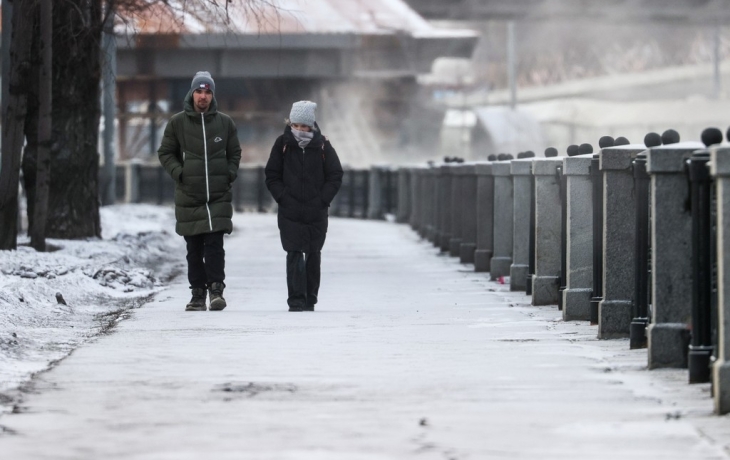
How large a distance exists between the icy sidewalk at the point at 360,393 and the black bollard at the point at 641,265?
15 centimetres

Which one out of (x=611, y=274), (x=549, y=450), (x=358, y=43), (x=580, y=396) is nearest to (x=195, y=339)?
(x=611, y=274)

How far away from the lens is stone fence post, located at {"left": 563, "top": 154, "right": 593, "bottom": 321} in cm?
1168

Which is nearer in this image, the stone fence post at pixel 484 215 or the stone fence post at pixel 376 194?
the stone fence post at pixel 484 215

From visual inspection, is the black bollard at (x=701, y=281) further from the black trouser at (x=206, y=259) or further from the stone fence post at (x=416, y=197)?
the stone fence post at (x=416, y=197)

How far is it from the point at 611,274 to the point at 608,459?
173 inches

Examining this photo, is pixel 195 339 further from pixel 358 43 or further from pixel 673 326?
pixel 358 43

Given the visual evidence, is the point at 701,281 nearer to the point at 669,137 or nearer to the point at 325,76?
the point at 669,137

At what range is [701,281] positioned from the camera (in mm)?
7809

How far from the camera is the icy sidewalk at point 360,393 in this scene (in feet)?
20.4

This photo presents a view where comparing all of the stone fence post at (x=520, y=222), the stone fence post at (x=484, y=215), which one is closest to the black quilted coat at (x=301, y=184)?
the stone fence post at (x=520, y=222)

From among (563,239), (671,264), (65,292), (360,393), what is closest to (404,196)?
(65,292)

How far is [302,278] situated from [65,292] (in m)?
1.98

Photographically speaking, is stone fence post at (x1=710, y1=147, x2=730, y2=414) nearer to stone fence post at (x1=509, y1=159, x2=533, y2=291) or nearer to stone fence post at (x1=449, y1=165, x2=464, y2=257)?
stone fence post at (x1=509, y1=159, x2=533, y2=291)

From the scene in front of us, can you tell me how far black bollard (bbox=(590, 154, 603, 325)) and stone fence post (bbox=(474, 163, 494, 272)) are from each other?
665cm
